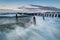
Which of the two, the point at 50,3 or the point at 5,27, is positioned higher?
the point at 50,3

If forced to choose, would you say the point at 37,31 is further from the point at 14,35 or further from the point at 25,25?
the point at 14,35

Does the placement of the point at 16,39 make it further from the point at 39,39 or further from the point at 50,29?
the point at 50,29

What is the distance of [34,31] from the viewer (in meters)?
1.86

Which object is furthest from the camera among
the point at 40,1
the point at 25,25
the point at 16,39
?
the point at 25,25

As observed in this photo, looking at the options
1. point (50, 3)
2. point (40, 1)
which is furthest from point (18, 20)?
point (50, 3)

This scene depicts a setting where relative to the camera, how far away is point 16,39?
1.73 meters

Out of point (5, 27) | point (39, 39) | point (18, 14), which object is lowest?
point (39, 39)

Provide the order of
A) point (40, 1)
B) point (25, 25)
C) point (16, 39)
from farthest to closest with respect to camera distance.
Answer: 1. point (25, 25)
2. point (40, 1)
3. point (16, 39)

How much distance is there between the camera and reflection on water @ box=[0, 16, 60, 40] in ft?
5.83

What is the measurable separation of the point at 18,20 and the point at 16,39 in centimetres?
38

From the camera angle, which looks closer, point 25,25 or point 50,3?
point 50,3

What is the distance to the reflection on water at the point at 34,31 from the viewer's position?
5.83 feet

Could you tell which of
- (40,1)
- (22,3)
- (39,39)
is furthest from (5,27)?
(40,1)

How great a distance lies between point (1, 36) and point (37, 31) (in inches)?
24.0
